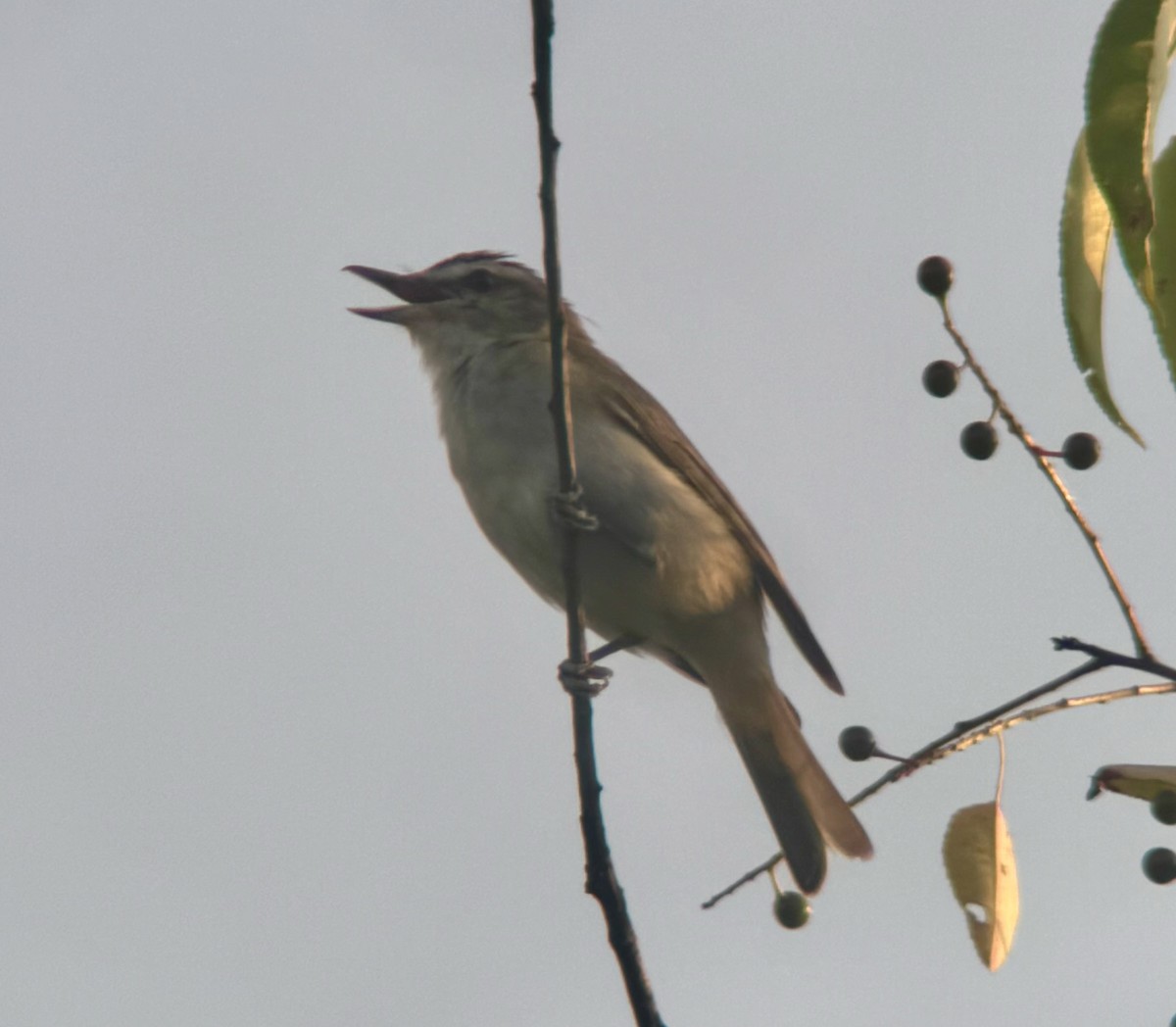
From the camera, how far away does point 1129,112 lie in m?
2.31

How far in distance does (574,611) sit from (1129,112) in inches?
72.2

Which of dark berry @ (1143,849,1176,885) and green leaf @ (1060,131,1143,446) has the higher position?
green leaf @ (1060,131,1143,446)

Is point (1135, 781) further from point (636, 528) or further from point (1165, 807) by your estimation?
point (636, 528)

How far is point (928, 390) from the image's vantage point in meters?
3.42

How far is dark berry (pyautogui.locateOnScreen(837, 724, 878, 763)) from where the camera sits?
339cm

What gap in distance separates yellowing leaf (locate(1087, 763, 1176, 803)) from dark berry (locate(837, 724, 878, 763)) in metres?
0.57

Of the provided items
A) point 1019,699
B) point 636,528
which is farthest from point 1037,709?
point 636,528

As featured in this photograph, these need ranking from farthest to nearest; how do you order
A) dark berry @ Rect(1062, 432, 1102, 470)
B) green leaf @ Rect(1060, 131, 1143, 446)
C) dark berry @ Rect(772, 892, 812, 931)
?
1. dark berry @ Rect(772, 892, 812, 931)
2. dark berry @ Rect(1062, 432, 1102, 470)
3. green leaf @ Rect(1060, 131, 1143, 446)

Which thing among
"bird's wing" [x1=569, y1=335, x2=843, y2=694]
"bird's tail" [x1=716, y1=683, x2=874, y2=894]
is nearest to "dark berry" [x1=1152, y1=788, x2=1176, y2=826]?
"bird's tail" [x1=716, y1=683, x2=874, y2=894]

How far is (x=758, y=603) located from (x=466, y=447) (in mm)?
1303

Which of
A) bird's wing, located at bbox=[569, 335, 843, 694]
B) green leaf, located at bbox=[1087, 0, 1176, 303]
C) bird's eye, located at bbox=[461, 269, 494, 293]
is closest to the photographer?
green leaf, located at bbox=[1087, 0, 1176, 303]

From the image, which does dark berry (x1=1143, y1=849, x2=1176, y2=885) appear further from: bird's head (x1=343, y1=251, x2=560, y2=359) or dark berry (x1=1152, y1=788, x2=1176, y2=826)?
bird's head (x1=343, y1=251, x2=560, y2=359)

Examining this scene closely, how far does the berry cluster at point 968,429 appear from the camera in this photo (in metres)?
3.29

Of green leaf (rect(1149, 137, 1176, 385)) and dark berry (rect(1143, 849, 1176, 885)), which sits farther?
dark berry (rect(1143, 849, 1176, 885))
